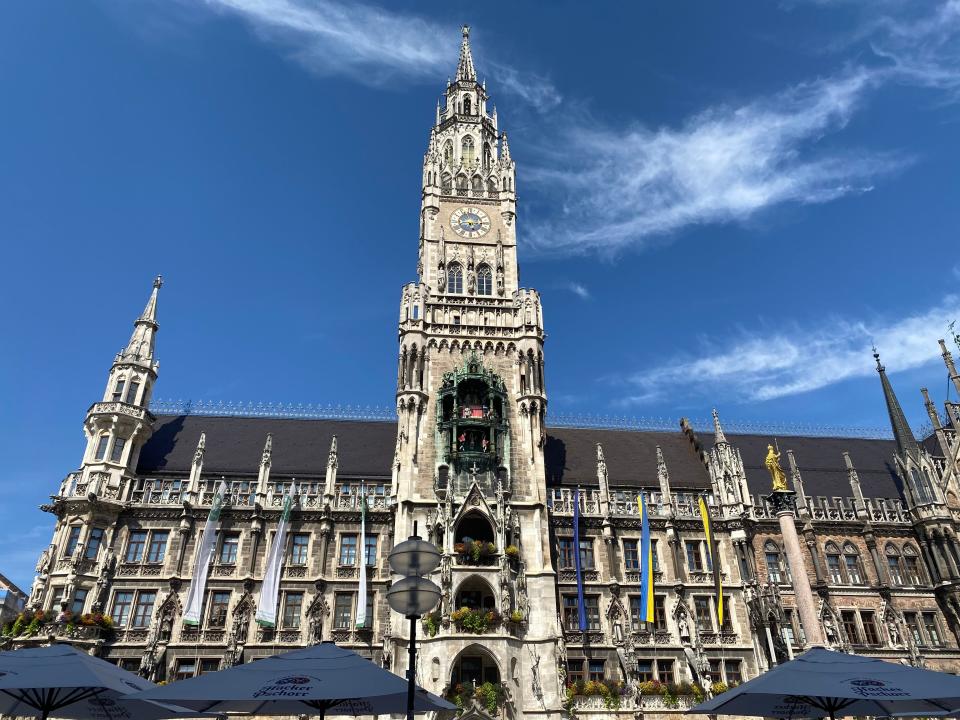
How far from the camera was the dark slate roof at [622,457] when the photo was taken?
4506 cm

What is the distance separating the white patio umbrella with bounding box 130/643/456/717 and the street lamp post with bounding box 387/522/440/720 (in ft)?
3.27

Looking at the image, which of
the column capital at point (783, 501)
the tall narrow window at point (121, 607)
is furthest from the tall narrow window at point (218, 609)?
the column capital at point (783, 501)

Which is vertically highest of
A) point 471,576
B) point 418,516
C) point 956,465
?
point 956,465

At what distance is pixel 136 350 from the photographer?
44781 millimetres

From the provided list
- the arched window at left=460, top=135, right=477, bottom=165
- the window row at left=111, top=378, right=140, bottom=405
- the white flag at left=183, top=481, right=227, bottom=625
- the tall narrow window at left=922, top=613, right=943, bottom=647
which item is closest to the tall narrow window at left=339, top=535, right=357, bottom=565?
the white flag at left=183, top=481, right=227, bottom=625

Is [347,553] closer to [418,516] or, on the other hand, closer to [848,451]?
[418,516]

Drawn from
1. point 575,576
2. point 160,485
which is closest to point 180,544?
point 160,485

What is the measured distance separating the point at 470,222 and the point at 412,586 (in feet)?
131

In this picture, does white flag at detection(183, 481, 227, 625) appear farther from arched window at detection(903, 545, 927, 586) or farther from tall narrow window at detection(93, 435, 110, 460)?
arched window at detection(903, 545, 927, 586)

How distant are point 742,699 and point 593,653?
23.7 m

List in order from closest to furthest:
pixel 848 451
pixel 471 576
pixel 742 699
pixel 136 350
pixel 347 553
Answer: pixel 742 699, pixel 471 576, pixel 347 553, pixel 136 350, pixel 848 451

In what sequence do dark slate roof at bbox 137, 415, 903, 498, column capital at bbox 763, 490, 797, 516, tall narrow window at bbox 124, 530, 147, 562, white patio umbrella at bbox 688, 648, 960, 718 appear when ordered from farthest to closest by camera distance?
1. dark slate roof at bbox 137, 415, 903, 498
2. tall narrow window at bbox 124, 530, 147, 562
3. column capital at bbox 763, 490, 797, 516
4. white patio umbrella at bbox 688, 648, 960, 718

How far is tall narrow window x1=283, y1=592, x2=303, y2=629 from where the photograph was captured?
36.7 m

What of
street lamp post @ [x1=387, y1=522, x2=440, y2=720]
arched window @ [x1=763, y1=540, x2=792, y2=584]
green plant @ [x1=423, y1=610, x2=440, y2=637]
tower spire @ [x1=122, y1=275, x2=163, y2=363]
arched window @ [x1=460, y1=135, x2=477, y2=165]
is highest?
arched window @ [x1=460, y1=135, x2=477, y2=165]
